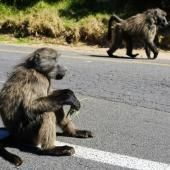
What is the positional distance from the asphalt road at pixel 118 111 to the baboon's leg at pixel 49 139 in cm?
8

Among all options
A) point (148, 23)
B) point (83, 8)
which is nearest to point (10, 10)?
point (83, 8)

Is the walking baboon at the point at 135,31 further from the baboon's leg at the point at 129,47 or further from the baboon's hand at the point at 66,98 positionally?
the baboon's hand at the point at 66,98

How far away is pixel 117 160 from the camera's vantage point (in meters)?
6.42

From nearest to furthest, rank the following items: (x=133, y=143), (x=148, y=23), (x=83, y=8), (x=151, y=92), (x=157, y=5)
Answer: (x=133, y=143)
(x=151, y=92)
(x=148, y=23)
(x=157, y=5)
(x=83, y=8)

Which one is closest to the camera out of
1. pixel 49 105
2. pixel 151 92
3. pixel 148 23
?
pixel 49 105

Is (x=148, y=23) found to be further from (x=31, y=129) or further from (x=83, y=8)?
(x=31, y=129)

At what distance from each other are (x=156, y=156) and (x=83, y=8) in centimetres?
1563

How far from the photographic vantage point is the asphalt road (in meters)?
6.39

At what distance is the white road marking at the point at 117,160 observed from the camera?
6215 millimetres

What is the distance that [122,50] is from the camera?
18469mm

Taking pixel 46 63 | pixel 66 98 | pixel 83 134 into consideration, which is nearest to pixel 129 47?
pixel 83 134

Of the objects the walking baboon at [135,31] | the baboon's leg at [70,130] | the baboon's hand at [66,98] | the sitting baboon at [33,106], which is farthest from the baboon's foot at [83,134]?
the walking baboon at [135,31]

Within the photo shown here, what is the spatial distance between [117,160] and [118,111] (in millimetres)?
2411

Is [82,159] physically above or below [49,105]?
below
